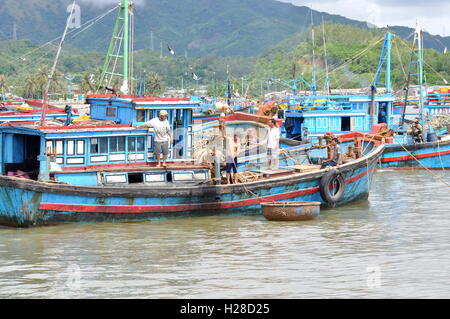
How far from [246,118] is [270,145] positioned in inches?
546

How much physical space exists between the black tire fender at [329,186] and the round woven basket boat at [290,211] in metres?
1.64

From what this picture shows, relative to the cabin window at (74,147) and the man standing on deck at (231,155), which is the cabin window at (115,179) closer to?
the cabin window at (74,147)

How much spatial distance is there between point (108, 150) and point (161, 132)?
4.97 feet

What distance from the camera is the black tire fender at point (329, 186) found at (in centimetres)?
2097

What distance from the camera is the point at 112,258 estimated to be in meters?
14.9

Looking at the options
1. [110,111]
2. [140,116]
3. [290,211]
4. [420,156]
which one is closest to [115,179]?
[140,116]

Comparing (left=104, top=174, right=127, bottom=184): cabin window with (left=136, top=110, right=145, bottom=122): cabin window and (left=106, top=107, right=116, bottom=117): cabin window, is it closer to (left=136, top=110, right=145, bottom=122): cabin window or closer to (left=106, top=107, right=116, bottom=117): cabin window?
(left=136, top=110, right=145, bottom=122): cabin window

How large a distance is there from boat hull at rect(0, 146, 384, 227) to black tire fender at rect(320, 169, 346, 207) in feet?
0.51

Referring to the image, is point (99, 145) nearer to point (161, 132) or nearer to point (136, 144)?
point (136, 144)

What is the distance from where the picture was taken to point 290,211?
1909cm

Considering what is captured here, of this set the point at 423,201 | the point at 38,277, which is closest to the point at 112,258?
the point at 38,277

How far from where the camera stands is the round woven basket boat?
19062 mm

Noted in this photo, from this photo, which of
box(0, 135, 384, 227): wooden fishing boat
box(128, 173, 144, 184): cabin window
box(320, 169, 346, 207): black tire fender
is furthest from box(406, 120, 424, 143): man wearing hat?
box(128, 173, 144, 184): cabin window

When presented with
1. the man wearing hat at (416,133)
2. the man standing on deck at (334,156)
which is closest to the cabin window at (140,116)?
the man standing on deck at (334,156)
